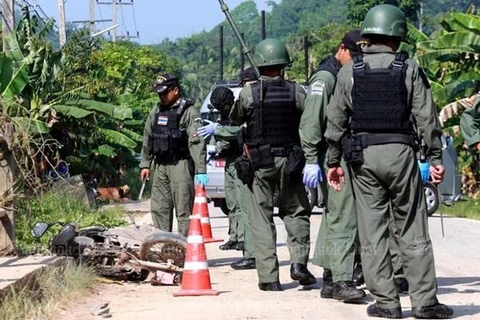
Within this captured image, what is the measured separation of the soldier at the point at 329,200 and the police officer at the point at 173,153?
2880 mm

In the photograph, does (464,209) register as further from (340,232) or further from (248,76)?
(340,232)

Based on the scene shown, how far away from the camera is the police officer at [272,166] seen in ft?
32.2

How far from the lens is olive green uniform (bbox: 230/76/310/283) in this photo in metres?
9.88

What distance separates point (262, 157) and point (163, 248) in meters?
1.29

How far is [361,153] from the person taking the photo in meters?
8.10

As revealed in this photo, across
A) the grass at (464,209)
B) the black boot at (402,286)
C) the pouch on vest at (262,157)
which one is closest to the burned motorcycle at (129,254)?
the pouch on vest at (262,157)

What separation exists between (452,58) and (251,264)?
49.2ft

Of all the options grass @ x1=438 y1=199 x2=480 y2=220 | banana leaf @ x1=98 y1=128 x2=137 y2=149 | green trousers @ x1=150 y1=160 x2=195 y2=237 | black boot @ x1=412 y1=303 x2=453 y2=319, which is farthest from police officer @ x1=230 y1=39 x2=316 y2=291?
banana leaf @ x1=98 y1=128 x2=137 y2=149

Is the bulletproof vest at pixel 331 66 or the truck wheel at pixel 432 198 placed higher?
the bulletproof vest at pixel 331 66

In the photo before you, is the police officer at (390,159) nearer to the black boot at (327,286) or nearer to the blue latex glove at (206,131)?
the black boot at (327,286)

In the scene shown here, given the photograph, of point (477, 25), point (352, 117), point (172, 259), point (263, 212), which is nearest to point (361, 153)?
point (352, 117)

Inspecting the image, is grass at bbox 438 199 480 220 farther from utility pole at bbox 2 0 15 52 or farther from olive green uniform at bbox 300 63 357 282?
olive green uniform at bbox 300 63 357 282

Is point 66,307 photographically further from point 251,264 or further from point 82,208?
point 82,208

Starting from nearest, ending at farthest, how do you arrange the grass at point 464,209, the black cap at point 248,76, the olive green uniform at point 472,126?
the olive green uniform at point 472,126 → the black cap at point 248,76 → the grass at point 464,209
